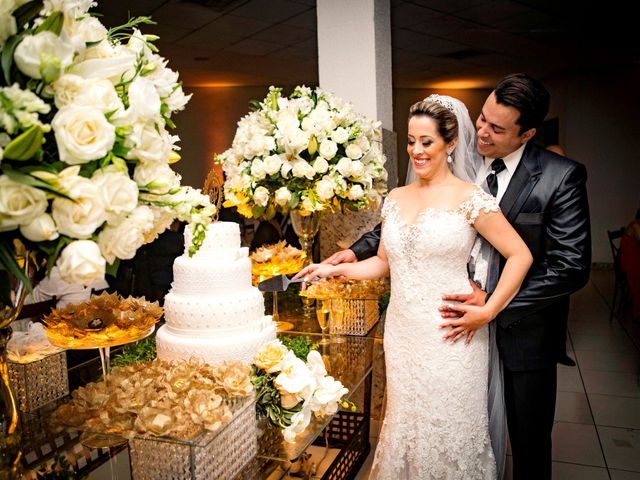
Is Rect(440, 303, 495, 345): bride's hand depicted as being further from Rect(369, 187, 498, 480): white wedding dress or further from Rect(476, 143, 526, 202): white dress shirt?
Rect(476, 143, 526, 202): white dress shirt

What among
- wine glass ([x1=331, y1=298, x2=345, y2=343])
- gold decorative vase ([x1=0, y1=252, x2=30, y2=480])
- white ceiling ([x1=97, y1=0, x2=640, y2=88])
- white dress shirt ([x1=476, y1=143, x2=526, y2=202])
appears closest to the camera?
gold decorative vase ([x1=0, y1=252, x2=30, y2=480])

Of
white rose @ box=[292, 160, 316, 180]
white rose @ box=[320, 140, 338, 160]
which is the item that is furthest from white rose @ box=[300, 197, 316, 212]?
white rose @ box=[320, 140, 338, 160]

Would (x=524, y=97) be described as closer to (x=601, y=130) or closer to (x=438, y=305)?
(x=438, y=305)

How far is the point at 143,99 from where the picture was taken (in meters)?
1.11

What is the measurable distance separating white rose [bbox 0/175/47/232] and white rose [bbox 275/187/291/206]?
1.76m

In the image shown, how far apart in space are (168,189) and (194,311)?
34.3 inches

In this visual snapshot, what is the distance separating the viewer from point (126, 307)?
2.07 metres

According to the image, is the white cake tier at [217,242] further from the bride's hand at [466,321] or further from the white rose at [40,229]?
the white rose at [40,229]

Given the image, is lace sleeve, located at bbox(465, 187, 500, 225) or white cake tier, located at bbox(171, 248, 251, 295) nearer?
white cake tier, located at bbox(171, 248, 251, 295)

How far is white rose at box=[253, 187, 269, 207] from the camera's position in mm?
2770

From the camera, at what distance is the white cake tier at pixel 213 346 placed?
198 centimetres

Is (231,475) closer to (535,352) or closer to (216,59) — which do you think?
(535,352)

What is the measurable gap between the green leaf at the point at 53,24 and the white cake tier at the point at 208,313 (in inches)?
46.3

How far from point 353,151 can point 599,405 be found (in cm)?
312
